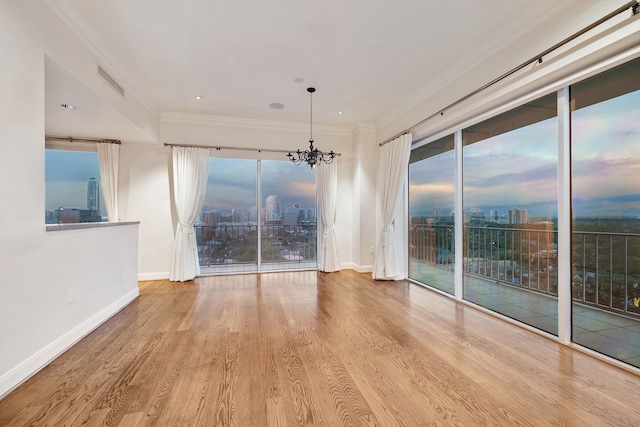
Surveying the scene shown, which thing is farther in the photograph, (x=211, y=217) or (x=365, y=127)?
(x=365, y=127)

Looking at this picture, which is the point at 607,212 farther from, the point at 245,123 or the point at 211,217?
the point at 211,217

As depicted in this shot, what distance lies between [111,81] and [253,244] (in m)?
3.44

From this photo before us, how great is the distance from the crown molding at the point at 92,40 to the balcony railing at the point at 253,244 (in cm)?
271

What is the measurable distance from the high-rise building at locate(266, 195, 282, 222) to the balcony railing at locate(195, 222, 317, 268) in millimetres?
161

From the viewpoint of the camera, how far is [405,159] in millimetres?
4676

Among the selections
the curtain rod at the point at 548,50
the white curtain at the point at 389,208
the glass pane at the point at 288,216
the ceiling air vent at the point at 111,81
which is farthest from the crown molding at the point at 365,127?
the ceiling air vent at the point at 111,81

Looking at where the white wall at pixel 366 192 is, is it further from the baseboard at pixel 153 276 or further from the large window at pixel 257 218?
the baseboard at pixel 153 276

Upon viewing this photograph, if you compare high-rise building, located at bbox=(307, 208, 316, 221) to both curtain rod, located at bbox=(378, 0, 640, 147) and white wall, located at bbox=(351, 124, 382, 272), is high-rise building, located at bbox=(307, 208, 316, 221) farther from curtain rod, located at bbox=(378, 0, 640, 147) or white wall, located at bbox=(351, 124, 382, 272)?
curtain rod, located at bbox=(378, 0, 640, 147)

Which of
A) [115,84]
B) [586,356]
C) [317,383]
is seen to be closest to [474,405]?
[317,383]

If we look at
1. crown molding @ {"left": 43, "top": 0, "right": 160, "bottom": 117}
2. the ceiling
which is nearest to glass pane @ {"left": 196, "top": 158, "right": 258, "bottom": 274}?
the ceiling

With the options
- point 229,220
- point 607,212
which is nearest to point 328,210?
point 229,220

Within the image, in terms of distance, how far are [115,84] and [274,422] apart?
398 centimetres

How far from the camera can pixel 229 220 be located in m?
5.67

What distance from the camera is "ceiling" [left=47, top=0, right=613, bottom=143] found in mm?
2529
